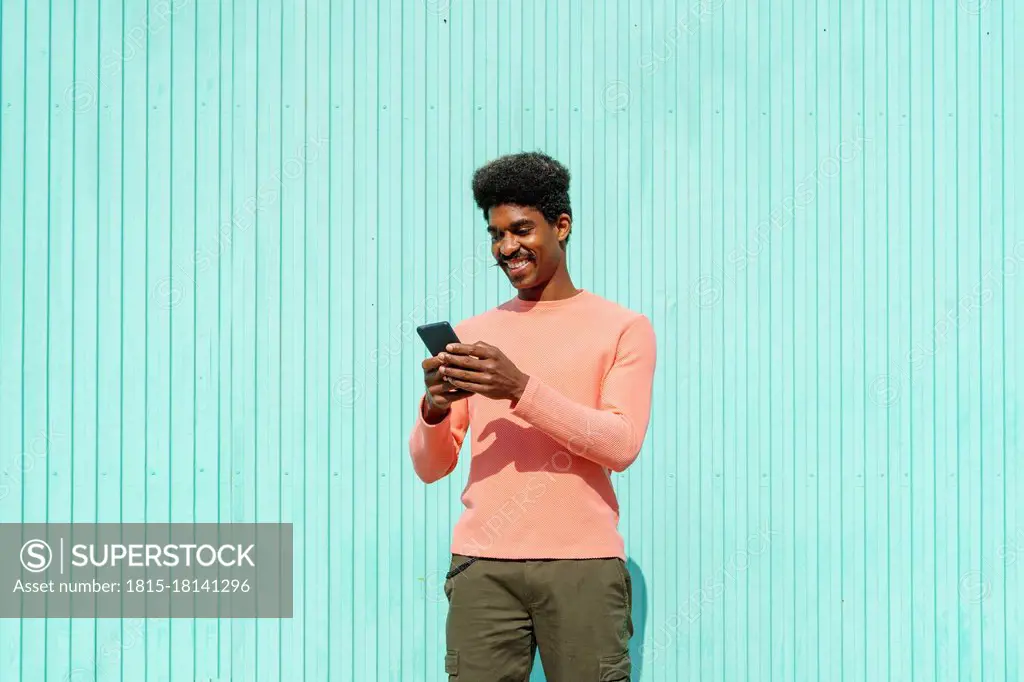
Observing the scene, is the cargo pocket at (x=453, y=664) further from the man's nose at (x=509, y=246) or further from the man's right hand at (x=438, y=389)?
the man's nose at (x=509, y=246)

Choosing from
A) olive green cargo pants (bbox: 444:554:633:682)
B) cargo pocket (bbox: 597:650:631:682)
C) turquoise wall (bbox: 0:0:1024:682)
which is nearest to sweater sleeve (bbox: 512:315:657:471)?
olive green cargo pants (bbox: 444:554:633:682)

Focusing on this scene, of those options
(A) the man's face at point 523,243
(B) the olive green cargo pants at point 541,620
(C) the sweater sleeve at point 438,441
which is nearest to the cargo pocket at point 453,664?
(B) the olive green cargo pants at point 541,620

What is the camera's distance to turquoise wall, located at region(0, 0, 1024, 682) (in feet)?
8.54

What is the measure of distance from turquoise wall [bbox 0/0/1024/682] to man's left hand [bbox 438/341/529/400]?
106cm

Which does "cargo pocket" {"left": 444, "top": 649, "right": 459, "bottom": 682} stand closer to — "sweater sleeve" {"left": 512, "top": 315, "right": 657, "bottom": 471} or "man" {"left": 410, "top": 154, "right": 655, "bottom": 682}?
"man" {"left": 410, "top": 154, "right": 655, "bottom": 682}

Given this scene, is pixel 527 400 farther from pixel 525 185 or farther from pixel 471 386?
pixel 525 185

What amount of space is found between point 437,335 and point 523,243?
0.83 feet

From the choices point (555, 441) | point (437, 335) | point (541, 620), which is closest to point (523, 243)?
point (437, 335)

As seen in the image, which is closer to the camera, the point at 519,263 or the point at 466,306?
the point at 519,263

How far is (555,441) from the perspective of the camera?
1.67 metres

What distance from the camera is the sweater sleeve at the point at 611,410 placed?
1.54m

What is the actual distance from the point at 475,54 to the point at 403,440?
3.67 feet
